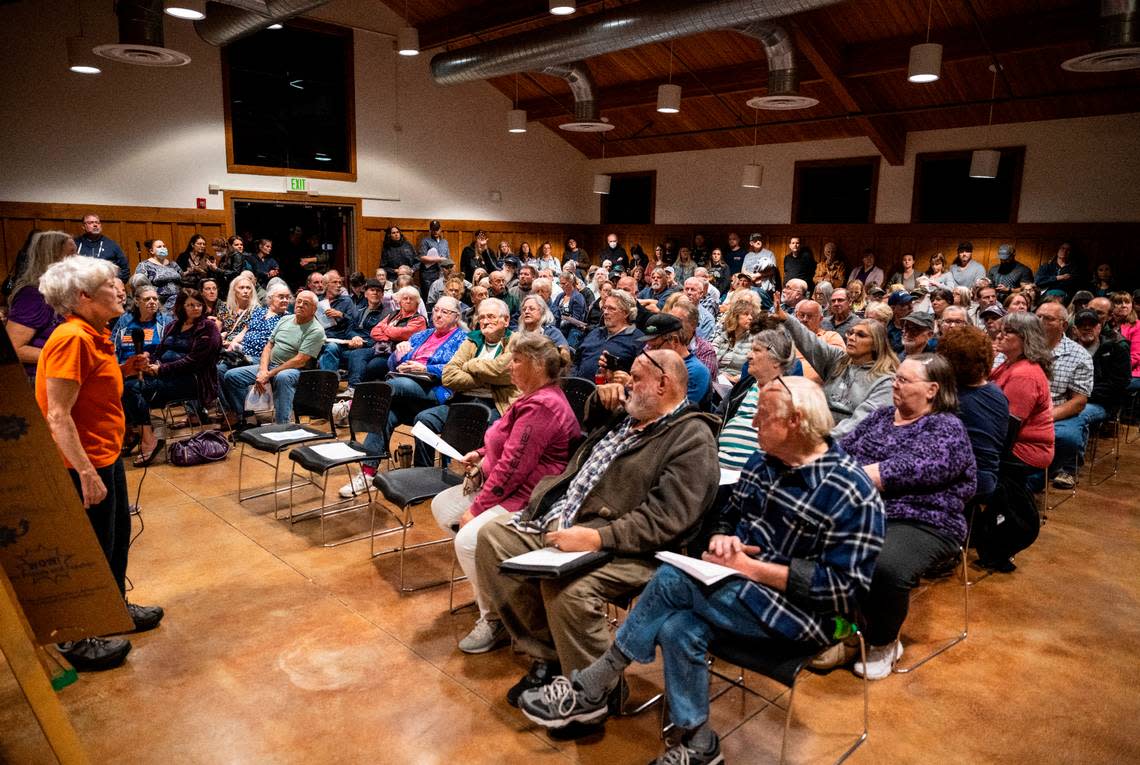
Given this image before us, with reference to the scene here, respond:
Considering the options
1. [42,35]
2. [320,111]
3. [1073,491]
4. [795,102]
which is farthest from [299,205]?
[1073,491]

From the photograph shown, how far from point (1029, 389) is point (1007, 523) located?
0.65 m

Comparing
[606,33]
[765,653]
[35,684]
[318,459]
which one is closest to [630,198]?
[606,33]

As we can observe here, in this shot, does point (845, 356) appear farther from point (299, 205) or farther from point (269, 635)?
point (299, 205)

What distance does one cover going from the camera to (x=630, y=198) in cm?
1508

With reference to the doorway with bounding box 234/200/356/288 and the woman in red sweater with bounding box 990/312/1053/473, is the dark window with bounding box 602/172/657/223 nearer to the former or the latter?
the doorway with bounding box 234/200/356/288

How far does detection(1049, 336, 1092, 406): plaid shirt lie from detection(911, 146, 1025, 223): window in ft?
23.2

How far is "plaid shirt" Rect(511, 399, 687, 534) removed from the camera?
254 centimetres

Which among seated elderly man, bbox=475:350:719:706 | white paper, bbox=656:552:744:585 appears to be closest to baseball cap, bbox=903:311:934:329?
seated elderly man, bbox=475:350:719:706

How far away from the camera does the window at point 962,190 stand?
34.1 feet

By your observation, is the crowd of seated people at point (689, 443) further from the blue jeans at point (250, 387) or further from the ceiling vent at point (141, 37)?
the ceiling vent at point (141, 37)

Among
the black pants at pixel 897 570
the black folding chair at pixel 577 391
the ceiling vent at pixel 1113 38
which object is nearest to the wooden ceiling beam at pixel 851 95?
the ceiling vent at pixel 1113 38

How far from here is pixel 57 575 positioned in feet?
7.16

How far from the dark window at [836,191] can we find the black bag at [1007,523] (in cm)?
909

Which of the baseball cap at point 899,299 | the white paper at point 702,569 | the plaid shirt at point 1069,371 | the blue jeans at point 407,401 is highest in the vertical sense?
the baseball cap at point 899,299
